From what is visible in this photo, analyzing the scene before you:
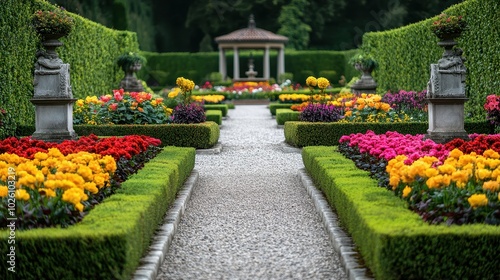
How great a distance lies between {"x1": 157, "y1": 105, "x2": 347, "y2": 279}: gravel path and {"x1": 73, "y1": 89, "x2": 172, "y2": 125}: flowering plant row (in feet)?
8.64

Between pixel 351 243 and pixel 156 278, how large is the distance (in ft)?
5.66

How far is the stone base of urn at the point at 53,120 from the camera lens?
12.1 meters

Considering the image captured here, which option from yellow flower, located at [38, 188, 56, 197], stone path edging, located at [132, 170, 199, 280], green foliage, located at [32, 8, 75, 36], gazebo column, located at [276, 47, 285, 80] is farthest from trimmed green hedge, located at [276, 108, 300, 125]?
gazebo column, located at [276, 47, 285, 80]

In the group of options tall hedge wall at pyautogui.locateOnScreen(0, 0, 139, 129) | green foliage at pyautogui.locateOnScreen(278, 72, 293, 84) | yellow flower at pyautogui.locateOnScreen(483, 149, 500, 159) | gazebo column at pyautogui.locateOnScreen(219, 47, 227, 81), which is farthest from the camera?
gazebo column at pyautogui.locateOnScreen(219, 47, 227, 81)

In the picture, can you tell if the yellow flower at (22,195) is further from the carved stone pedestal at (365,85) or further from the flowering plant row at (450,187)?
the carved stone pedestal at (365,85)

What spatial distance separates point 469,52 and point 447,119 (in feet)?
13.6

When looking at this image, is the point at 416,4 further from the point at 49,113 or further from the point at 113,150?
the point at 113,150

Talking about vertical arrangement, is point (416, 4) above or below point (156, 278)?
above

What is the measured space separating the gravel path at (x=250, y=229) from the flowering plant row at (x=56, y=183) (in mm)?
864

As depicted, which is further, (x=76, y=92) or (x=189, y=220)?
(x=76, y=92)

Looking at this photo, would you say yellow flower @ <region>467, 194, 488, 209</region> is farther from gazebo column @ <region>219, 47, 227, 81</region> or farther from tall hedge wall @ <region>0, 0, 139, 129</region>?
gazebo column @ <region>219, 47, 227, 81</region>

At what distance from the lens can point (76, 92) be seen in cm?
1853

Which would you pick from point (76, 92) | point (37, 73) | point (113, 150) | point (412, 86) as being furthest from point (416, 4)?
point (113, 150)

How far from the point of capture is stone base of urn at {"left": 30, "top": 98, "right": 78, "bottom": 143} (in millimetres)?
12070
